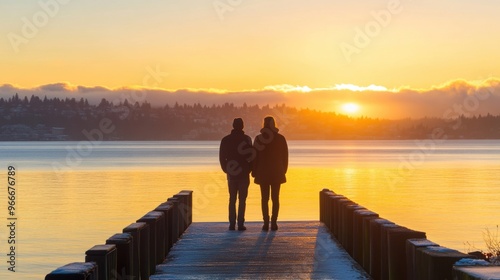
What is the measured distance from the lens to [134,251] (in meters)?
10.3

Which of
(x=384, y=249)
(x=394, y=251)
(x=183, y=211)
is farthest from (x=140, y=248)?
(x=183, y=211)

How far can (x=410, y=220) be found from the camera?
36500mm

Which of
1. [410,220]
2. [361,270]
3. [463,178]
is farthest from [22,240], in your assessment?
[463,178]

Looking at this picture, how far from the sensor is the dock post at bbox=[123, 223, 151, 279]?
1042 centimetres

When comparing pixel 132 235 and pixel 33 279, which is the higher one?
pixel 132 235

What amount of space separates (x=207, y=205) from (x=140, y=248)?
3351cm

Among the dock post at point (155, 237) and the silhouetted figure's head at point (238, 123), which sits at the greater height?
the silhouetted figure's head at point (238, 123)

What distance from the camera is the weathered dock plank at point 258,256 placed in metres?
11.9

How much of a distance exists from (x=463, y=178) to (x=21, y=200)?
36.8 metres

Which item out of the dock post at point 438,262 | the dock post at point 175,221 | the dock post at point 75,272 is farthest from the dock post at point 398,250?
the dock post at point 175,221

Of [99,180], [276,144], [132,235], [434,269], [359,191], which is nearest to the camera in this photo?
[434,269]

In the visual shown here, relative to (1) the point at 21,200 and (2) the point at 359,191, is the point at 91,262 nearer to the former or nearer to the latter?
(1) the point at 21,200

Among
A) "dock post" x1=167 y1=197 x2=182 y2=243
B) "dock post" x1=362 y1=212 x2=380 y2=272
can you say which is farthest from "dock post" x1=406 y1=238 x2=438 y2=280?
"dock post" x1=167 y1=197 x2=182 y2=243

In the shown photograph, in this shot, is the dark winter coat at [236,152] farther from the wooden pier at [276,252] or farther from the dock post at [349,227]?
the dock post at [349,227]
